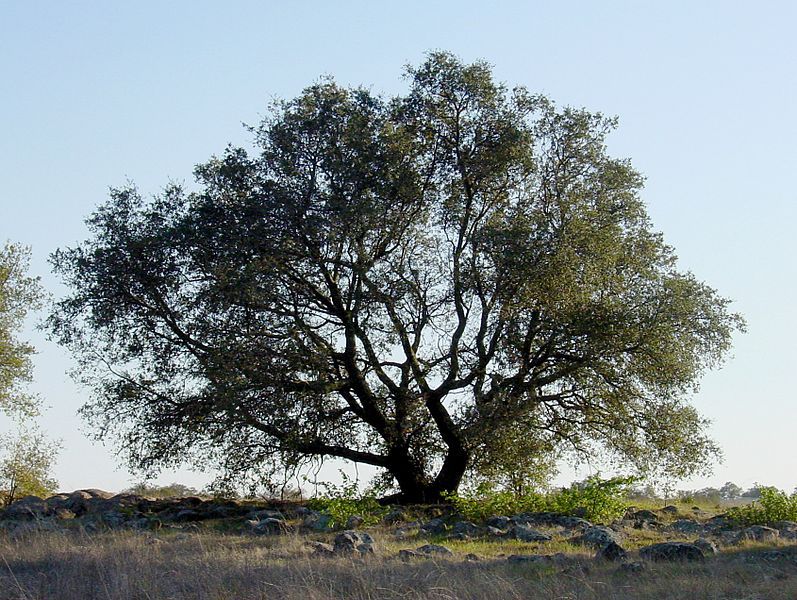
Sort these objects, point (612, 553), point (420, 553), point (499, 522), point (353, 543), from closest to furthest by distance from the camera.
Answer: point (612, 553) → point (420, 553) → point (353, 543) → point (499, 522)

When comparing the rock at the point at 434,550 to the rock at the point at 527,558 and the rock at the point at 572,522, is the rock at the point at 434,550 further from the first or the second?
the rock at the point at 572,522

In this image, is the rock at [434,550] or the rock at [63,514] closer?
the rock at [434,550]

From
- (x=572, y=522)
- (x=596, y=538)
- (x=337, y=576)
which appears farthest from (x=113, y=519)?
(x=596, y=538)

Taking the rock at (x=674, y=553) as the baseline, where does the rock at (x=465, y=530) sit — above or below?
above

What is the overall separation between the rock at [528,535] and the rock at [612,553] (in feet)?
8.43

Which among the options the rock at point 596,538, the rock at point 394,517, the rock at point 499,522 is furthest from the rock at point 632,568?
the rock at point 394,517

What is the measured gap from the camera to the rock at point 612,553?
48.7ft

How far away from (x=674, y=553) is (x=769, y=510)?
235 inches

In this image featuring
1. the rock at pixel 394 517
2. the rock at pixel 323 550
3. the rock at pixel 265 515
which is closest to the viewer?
the rock at pixel 323 550

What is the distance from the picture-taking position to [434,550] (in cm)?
1620

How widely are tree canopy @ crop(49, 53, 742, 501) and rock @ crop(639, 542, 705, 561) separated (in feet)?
26.4

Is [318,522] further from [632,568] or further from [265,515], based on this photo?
[632,568]

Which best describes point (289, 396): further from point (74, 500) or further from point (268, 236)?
point (74, 500)

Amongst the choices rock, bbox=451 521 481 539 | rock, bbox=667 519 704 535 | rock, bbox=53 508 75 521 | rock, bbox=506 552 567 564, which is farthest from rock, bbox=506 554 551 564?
rock, bbox=53 508 75 521
